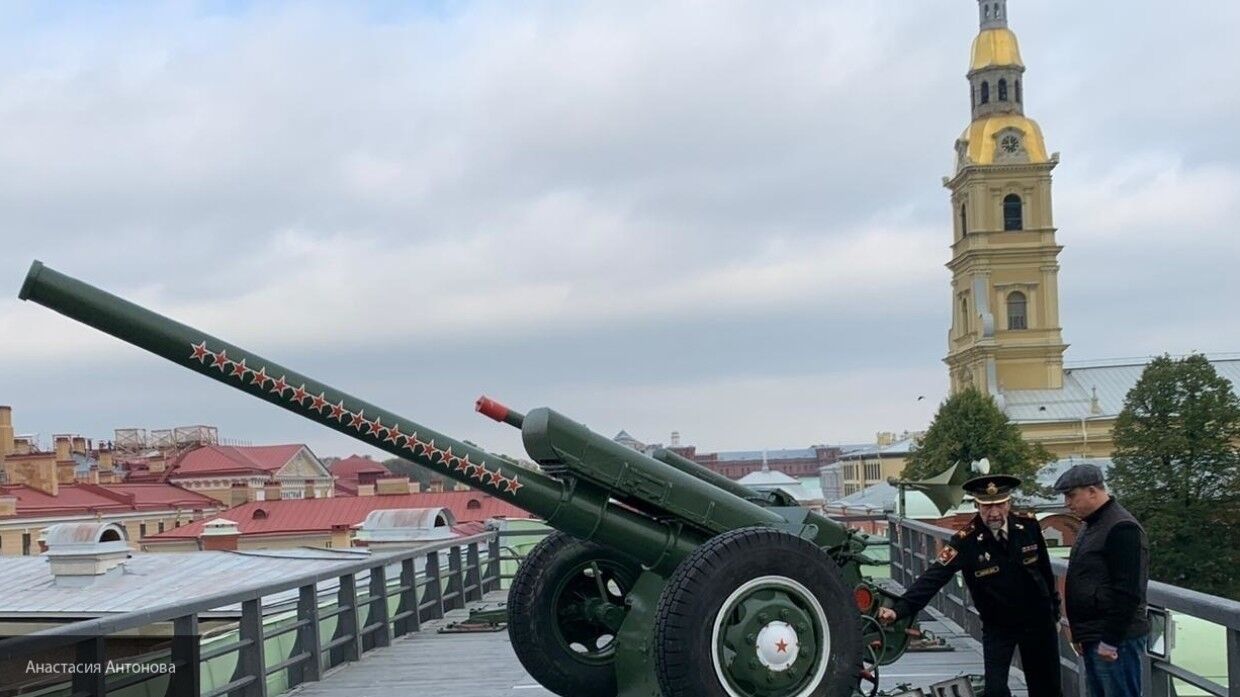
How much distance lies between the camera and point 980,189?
275ft

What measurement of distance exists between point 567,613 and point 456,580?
279 inches

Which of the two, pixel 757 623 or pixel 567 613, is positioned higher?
pixel 757 623

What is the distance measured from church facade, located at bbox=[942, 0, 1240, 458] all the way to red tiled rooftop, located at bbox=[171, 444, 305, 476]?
4101 cm

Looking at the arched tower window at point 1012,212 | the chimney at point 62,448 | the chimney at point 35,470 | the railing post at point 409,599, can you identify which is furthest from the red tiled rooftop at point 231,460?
the railing post at point 409,599

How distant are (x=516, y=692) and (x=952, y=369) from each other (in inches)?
3201

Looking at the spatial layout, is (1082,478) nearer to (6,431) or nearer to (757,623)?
(757,623)

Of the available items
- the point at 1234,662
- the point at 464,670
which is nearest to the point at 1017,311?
the point at 464,670

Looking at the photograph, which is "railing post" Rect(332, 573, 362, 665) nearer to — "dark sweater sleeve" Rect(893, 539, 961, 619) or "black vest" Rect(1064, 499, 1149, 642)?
"dark sweater sleeve" Rect(893, 539, 961, 619)

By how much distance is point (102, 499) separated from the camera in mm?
56938

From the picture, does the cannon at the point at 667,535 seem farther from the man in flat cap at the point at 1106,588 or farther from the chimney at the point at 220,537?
the chimney at the point at 220,537

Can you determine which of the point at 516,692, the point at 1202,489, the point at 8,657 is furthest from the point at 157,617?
the point at 1202,489

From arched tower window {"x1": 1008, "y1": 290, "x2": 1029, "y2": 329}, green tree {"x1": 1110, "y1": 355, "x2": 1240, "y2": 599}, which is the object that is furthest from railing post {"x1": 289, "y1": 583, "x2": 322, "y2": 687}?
arched tower window {"x1": 1008, "y1": 290, "x2": 1029, "y2": 329}

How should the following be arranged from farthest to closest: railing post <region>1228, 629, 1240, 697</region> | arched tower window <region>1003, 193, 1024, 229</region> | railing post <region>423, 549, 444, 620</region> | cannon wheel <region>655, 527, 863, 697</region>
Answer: arched tower window <region>1003, 193, 1024, 229</region>, railing post <region>423, 549, 444, 620</region>, cannon wheel <region>655, 527, 863, 697</region>, railing post <region>1228, 629, 1240, 697</region>

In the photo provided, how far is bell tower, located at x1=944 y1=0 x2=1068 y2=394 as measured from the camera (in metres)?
81.2
